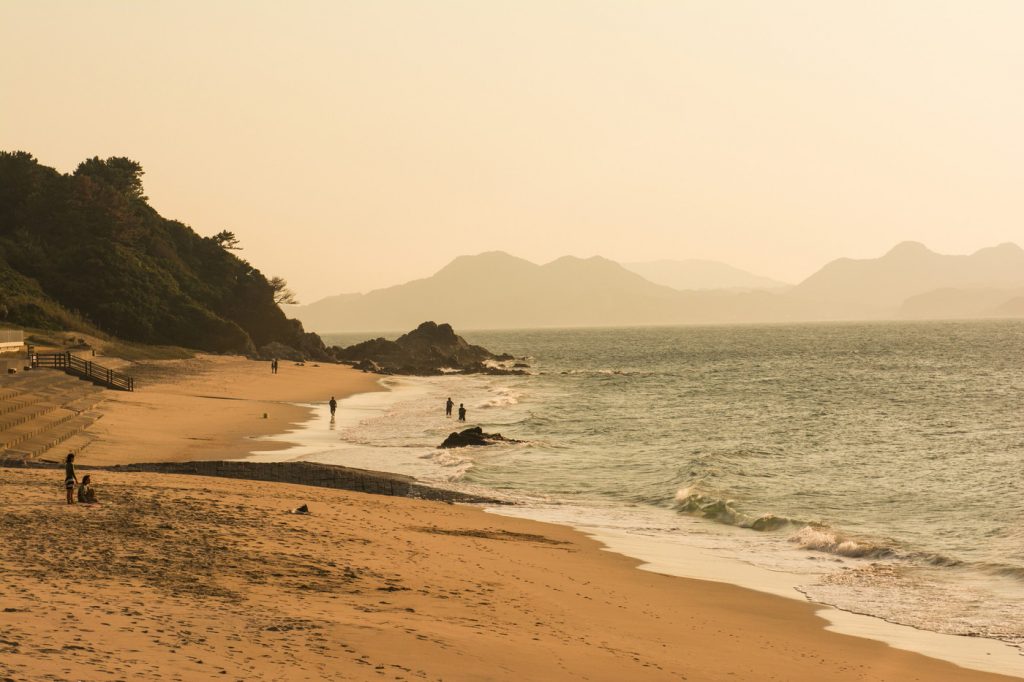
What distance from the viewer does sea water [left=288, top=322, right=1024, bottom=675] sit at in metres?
22.5

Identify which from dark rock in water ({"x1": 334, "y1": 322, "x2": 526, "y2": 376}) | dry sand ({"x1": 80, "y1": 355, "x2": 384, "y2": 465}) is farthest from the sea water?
dark rock in water ({"x1": 334, "y1": 322, "x2": 526, "y2": 376})

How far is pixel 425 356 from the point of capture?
12419 cm

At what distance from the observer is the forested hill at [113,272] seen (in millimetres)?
93562

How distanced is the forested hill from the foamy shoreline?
63.2 m

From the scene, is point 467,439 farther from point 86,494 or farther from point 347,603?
point 347,603

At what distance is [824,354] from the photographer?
14875cm

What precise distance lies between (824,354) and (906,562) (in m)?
131

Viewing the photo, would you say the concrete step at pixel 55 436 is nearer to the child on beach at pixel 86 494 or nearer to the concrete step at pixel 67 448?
the concrete step at pixel 67 448

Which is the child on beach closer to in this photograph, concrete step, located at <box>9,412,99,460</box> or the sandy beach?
the sandy beach

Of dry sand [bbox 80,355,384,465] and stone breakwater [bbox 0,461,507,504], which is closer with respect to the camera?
stone breakwater [bbox 0,461,507,504]

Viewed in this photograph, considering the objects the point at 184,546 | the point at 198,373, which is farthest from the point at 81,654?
the point at 198,373

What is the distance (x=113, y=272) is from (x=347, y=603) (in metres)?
90.9

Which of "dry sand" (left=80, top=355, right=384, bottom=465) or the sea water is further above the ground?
"dry sand" (left=80, top=355, right=384, bottom=465)

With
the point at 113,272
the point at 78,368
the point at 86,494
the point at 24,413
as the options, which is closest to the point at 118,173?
the point at 113,272
